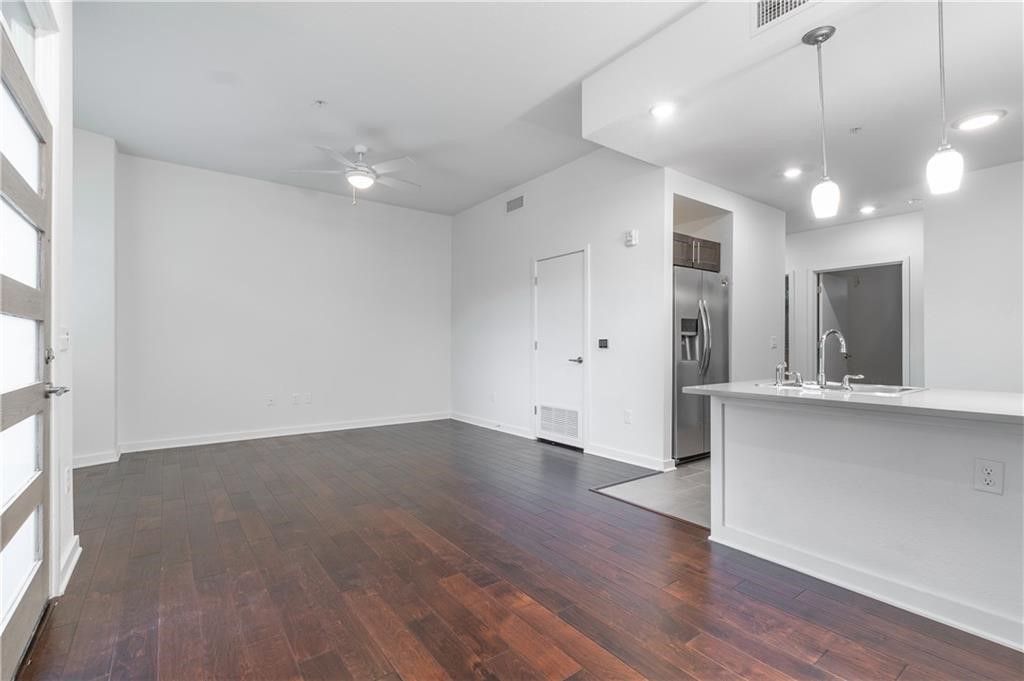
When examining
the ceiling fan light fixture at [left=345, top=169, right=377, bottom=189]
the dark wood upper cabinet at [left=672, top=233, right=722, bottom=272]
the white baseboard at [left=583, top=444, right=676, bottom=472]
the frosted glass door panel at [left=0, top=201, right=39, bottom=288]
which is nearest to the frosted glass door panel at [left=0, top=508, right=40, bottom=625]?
the frosted glass door panel at [left=0, top=201, right=39, bottom=288]

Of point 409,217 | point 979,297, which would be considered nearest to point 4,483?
point 409,217

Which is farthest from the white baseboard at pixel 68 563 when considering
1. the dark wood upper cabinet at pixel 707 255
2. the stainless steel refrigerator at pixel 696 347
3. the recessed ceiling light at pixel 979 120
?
the recessed ceiling light at pixel 979 120

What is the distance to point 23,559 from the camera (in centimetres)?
176

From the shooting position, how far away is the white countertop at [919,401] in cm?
177

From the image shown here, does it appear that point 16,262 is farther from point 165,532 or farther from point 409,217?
point 409,217

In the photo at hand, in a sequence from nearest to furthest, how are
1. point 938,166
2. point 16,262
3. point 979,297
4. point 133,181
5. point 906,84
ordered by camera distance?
point 16,262
point 938,166
point 906,84
point 979,297
point 133,181

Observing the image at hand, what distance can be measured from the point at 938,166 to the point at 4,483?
3725mm

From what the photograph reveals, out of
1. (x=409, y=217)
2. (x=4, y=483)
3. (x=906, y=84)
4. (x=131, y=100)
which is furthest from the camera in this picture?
(x=409, y=217)

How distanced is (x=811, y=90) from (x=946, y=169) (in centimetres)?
117

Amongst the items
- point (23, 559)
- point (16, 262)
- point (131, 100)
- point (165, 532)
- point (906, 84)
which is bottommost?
point (165, 532)

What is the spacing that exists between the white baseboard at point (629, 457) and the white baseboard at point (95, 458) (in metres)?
4.52

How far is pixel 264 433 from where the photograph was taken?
554cm

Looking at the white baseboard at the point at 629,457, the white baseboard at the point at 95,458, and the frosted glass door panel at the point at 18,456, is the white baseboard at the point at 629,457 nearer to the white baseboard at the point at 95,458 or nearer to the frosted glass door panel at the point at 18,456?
the frosted glass door panel at the point at 18,456

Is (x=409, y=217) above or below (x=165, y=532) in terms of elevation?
above
